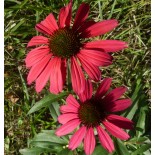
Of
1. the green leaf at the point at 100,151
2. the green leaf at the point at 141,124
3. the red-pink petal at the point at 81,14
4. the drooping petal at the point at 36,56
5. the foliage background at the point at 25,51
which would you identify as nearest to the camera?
the red-pink petal at the point at 81,14

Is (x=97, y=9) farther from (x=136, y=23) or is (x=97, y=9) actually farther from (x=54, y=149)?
(x=54, y=149)

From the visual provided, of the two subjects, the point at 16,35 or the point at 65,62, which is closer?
the point at 65,62

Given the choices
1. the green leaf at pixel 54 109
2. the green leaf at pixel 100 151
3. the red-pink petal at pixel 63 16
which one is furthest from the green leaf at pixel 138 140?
the red-pink petal at pixel 63 16

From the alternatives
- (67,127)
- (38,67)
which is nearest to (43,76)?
(38,67)

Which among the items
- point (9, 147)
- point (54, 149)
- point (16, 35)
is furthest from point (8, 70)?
point (54, 149)

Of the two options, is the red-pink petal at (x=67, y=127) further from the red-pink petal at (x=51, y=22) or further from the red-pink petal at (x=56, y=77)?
the red-pink petal at (x=51, y=22)

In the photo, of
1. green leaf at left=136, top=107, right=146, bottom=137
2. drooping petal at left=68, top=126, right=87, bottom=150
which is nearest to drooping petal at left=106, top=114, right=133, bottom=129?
drooping petal at left=68, top=126, right=87, bottom=150
